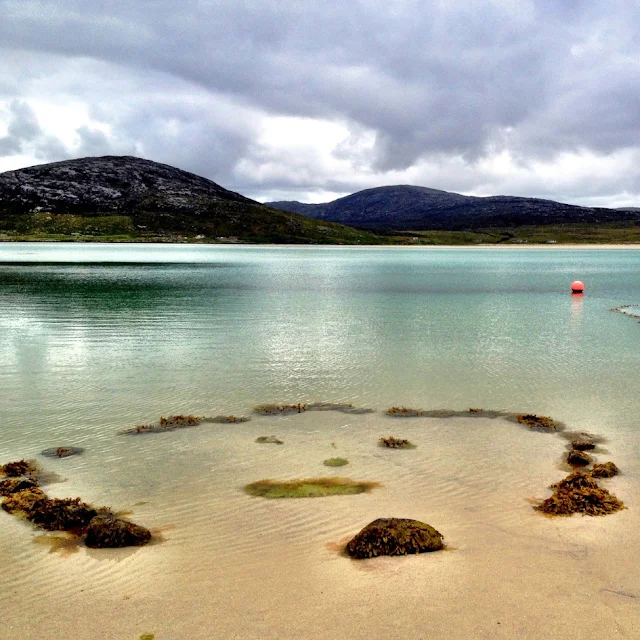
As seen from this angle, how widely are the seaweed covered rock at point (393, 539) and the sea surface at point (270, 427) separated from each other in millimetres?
423

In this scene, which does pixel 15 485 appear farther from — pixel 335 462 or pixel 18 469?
pixel 335 462

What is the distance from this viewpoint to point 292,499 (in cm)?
1202

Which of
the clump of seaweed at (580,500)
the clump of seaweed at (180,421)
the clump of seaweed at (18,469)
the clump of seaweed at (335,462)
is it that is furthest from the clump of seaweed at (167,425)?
the clump of seaweed at (580,500)

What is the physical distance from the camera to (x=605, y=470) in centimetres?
1333

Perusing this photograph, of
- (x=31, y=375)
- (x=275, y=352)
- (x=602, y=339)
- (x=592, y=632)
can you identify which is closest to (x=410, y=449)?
(x=592, y=632)

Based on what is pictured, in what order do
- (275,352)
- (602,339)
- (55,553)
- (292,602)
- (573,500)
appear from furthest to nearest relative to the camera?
(602,339) < (275,352) < (573,500) < (55,553) < (292,602)

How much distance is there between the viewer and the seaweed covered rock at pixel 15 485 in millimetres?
12336

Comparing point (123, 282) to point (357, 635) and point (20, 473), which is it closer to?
point (20, 473)

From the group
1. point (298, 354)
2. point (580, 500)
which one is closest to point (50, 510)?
point (580, 500)

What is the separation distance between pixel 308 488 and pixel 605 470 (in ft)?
22.1

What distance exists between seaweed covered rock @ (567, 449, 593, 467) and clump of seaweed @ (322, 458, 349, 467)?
5.46 m

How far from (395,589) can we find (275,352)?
66.3 ft

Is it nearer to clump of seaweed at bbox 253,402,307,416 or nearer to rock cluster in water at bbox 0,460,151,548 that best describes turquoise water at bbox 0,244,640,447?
clump of seaweed at bbox 253,402,307,416

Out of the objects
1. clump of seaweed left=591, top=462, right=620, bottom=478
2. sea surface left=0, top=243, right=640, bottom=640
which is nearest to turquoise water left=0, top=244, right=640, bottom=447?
sea surface left=0, top=243, right=640, bottom=640
